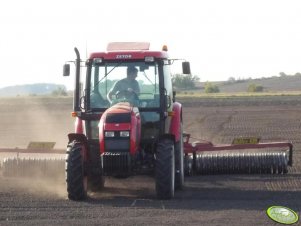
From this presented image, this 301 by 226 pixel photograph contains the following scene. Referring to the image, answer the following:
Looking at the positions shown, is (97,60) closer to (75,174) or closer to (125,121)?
(125,121)

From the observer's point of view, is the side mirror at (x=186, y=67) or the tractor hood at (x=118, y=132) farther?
the side mirror at (x=186, y=67)

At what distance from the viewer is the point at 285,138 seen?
2231 centimetres

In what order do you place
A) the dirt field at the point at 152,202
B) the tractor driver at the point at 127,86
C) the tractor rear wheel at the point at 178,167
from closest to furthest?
1. the dirt field at the point at 152,202
2. the tractor driver at the point at 127,86
3. the tractor rear wheel at the point at 178,167

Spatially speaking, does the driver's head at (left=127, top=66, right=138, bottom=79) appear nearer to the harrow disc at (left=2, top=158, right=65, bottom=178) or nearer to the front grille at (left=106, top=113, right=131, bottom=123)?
the front grille at (left=106, top=113, right=131, bottom=123)

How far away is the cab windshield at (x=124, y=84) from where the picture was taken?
1221 centimetres

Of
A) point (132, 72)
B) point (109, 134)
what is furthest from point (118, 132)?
point (132, 72)

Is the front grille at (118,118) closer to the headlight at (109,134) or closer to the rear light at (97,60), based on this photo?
the headlight at (109,134)

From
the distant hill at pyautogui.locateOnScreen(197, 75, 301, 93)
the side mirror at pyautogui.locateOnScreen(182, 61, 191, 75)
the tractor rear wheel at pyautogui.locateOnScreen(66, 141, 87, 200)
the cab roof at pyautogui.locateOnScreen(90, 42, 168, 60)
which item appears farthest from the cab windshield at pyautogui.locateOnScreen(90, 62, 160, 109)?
the distant hill at pyautogui.locateOnScreen(197, 75, 301, 93)

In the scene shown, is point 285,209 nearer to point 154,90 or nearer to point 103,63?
point 154,90

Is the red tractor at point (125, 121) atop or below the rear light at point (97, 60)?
below

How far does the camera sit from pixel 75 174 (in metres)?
11.4

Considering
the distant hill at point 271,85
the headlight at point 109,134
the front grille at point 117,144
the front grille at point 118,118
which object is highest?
the front grille at point 118,118

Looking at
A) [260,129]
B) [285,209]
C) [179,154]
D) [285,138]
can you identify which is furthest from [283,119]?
[285,209]

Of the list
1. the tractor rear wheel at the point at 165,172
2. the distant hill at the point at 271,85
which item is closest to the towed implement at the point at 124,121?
the tractor rear wheel at the point at 165,172
